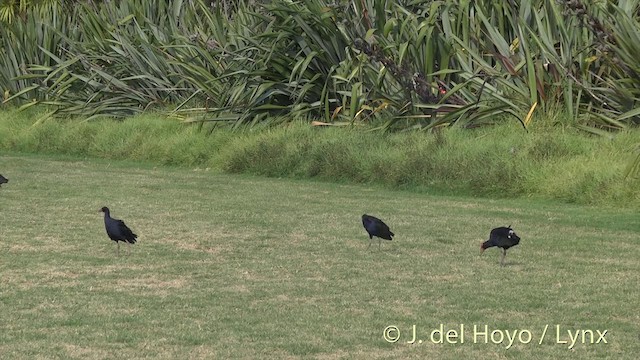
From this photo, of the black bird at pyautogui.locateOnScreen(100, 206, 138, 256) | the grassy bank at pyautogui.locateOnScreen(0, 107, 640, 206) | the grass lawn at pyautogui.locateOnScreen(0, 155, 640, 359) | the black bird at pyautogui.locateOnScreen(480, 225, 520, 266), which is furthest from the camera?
the grassy bank at pyautogui.locateOnScreen(0, 107, 640, 206)

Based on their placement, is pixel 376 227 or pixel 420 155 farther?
pixel 420 155

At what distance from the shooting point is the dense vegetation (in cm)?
1755

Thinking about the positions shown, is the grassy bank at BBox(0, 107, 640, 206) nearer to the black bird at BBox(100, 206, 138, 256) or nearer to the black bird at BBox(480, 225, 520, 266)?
the black bird at BBox(480, 225, 520, 266)

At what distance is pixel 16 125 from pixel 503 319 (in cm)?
1785

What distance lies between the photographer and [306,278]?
33.7ft

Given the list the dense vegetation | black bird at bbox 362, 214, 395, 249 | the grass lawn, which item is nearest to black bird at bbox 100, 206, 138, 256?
the grass lawn

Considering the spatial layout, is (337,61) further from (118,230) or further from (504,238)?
(504,238)

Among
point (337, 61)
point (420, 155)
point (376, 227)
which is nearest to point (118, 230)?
point (376, 227)

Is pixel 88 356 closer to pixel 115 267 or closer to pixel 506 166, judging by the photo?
pixel 115 267

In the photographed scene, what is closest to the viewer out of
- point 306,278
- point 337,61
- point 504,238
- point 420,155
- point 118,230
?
point 306,278

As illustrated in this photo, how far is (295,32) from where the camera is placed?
68.6 ft

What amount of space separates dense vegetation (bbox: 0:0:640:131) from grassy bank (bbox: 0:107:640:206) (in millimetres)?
492

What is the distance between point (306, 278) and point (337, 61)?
421 inches

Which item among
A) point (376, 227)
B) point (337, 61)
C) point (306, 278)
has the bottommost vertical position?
point (306, 278)
